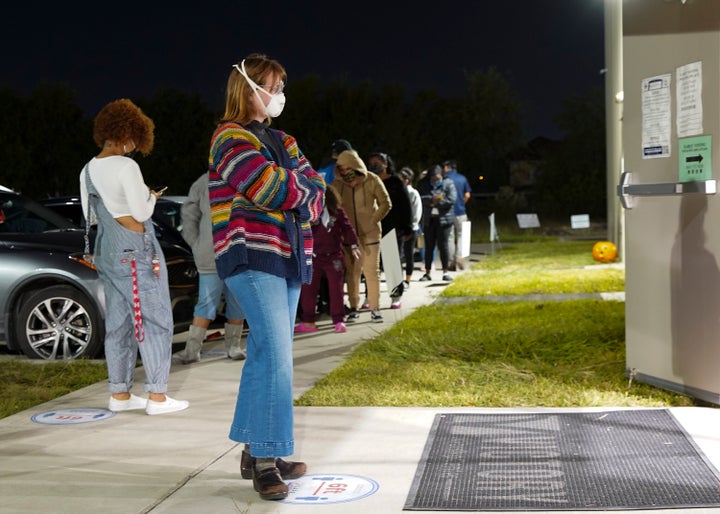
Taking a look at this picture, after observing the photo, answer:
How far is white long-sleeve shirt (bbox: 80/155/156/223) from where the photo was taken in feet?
23.0

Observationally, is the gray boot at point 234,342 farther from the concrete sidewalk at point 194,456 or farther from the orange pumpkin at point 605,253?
the orange pumpkin at point 605,253

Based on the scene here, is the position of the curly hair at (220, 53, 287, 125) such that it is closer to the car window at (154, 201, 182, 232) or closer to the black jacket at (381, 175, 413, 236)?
the car window at (154, 201, 182, 232)

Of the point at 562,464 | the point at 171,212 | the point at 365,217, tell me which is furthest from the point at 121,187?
the point at 171,212

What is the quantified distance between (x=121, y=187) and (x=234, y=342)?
2.82m

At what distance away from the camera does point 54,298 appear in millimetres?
9734

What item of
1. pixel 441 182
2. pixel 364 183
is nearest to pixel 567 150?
pixel 441 182

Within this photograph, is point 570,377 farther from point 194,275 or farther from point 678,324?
point 194,275

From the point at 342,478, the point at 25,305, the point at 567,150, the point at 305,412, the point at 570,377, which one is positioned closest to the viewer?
the point at 342,478

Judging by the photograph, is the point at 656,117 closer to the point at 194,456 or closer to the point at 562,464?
the point at 562,464

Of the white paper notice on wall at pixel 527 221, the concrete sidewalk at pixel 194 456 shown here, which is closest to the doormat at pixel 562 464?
the concrete sidewalk at pixel 194 456

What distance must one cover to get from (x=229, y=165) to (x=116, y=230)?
2.32m

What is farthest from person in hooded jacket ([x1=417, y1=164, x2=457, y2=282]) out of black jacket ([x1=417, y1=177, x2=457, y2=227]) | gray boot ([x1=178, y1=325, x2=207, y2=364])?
gray boot ([x1=178, y1=325, x2=207, y2=364])

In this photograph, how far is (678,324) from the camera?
23.3ft

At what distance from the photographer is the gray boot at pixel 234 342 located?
9.52 m
